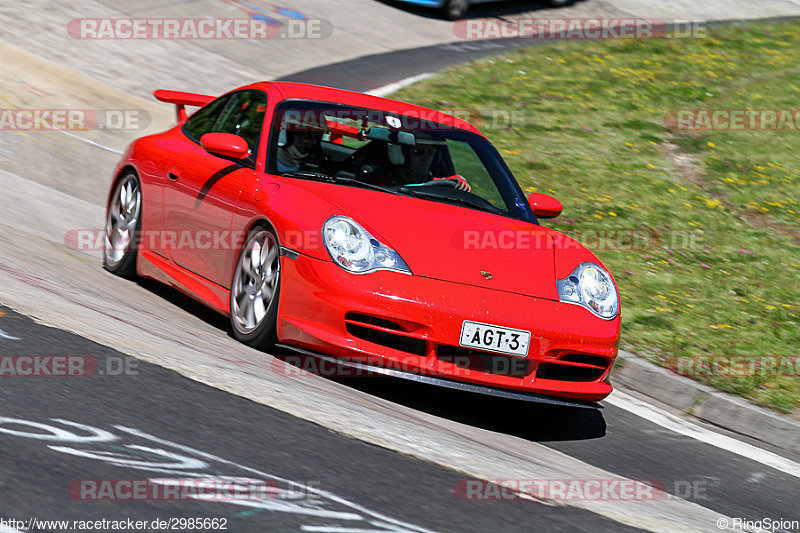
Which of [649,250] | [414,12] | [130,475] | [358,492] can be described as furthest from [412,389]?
[414,12]

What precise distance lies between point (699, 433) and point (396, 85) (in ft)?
30.9

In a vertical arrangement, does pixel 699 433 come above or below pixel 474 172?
below

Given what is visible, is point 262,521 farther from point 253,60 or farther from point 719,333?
point 253,60

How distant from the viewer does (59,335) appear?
5137mm

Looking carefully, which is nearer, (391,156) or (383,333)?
(383,333)

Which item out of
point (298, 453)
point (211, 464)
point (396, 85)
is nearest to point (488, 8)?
point (396, 85)

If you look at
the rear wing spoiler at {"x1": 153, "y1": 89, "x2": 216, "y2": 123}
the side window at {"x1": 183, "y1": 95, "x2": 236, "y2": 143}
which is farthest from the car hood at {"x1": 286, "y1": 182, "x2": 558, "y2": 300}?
the rear wing spoiler at {"x1": 153, "y1": 89, "x2": 216, "y2": 123}

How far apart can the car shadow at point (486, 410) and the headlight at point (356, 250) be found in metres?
0.55

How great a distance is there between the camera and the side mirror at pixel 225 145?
6.43 m

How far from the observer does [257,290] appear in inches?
235

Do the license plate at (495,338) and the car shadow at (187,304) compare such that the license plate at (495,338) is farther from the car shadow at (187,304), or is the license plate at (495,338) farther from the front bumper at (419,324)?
the car shadow at (187,304)

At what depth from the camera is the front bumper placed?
539 centimetres

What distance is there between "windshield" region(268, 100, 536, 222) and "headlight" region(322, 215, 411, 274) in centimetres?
72

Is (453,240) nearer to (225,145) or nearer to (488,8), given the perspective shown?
(225,145)
